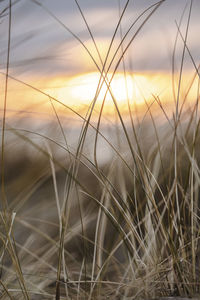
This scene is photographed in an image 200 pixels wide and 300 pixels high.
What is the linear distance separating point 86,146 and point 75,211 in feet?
0.77

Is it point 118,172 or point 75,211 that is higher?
point 118,172

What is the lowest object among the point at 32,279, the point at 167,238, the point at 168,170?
the point at 32,279

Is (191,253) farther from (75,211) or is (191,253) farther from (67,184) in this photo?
(75,211)

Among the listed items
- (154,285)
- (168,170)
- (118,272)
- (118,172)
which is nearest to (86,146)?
(118,172)

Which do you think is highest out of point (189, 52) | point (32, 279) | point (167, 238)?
point (189, 52)

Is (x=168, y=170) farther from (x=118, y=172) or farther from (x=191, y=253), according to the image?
(x=191, y=253)

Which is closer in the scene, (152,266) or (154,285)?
(154,285)

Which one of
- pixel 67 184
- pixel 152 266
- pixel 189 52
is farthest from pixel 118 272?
pixel 189 52

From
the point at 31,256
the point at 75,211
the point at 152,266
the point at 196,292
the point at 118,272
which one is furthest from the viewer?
the point at 75,211

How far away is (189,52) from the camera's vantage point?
125cm

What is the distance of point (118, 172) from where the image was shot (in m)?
1.31

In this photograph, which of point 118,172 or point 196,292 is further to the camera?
point 118,172

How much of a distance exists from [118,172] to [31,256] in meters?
0.31

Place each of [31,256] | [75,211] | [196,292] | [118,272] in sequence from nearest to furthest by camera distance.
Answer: [196,292] < [118,272] < [31,256] < [75,211]
